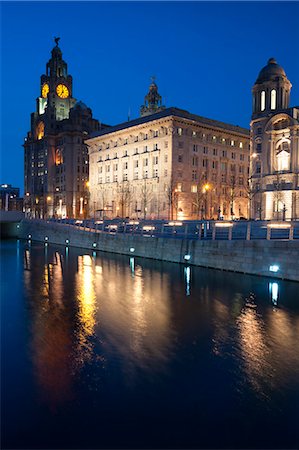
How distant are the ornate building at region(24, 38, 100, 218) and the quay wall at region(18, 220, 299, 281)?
67.4 meters

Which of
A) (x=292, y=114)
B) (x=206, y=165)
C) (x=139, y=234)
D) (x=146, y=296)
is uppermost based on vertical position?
(x=292, y=114)

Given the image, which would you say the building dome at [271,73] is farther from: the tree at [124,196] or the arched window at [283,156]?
the tree at [124,196]

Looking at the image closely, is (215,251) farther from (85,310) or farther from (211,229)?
(85,310)

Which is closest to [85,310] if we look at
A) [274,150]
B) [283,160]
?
[283,160]

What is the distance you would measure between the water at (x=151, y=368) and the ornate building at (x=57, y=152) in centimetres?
9202

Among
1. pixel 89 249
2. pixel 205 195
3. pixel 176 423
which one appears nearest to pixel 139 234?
pixel 89 249

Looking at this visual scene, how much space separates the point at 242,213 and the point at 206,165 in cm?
1681

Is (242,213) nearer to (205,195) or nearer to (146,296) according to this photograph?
(205,195)

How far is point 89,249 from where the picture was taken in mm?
47750

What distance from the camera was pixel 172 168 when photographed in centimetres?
7750

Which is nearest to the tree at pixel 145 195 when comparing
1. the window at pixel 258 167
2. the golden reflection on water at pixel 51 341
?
the window at pixel 258 167

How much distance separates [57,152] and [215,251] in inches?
4060

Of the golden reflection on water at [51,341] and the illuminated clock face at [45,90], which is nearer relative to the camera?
the golden reflection on water at [51,341]

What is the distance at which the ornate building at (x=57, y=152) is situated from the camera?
114688 mm
